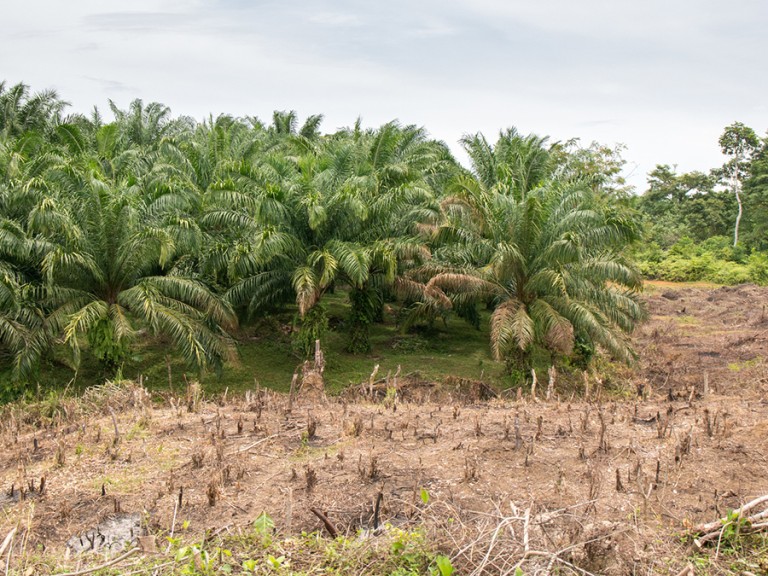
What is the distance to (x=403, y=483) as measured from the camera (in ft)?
21.9

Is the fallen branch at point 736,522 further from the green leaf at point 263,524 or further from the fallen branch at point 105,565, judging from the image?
the fallen branch at point 105,565

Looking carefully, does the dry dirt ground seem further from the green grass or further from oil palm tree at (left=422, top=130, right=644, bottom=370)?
the green grass

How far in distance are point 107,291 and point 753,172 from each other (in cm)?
4381

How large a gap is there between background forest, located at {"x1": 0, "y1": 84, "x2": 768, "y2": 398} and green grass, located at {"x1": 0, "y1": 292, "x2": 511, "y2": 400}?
86 millimetres

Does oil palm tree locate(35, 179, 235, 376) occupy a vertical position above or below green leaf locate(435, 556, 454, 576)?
above

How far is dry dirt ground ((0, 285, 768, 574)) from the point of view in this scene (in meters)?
5.54

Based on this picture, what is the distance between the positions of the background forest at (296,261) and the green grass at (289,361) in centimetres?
9

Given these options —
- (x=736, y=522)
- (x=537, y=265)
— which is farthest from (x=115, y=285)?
(x=736, y=522)

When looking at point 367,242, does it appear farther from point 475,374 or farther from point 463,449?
point 463,449

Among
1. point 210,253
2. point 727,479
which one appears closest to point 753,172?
point 210,253

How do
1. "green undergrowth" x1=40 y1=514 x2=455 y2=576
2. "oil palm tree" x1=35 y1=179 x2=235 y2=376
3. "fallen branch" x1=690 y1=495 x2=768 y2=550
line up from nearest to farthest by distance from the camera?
"green undergrowth" x1=40 y1=514 x2=455 y2=576, "fallen branch" x1=690 y1=495 x2=768 y2=550, "oil palm tree" x1=35 y1=179 x2=235 y2=376

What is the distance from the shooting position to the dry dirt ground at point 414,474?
18.2 feet

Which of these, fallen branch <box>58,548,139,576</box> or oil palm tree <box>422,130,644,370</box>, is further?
oil palm tree <box>422,130,644,370</box>

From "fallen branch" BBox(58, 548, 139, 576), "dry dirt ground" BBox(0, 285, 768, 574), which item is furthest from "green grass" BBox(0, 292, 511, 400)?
"fallen branch" BBox(58, 548, 139, 576)
